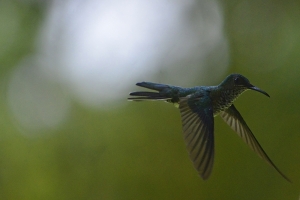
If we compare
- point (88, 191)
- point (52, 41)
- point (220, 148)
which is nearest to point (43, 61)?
point (52, 41)

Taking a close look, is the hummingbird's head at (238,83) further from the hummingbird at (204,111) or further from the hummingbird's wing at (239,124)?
the hummingbird's wing at (239,124)

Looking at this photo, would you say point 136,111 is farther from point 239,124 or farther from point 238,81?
point 238,81

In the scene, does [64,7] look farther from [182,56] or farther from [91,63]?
[182,56]

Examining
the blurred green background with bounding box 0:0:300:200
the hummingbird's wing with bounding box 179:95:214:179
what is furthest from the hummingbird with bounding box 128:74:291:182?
the blurred green background with bounding box 0:0:300:200

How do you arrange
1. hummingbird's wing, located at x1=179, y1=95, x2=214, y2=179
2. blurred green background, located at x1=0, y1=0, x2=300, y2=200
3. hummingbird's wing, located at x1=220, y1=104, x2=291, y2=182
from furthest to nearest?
blurred green background, located at x1=0, y1=0, x2=300, y2=200, hummingbird's wing, located at x1=220, y1=104, x2=291, y2=182, hummingbird's wing, located at x1=179, y1=95, x2=214, y2=179

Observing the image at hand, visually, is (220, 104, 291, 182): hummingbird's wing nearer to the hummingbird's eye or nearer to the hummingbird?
the hummingbird

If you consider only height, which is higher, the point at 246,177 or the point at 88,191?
the point at 246,177

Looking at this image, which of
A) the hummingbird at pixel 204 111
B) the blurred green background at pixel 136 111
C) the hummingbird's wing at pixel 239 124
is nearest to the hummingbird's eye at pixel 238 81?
the hummingbird at pixel 204 111
